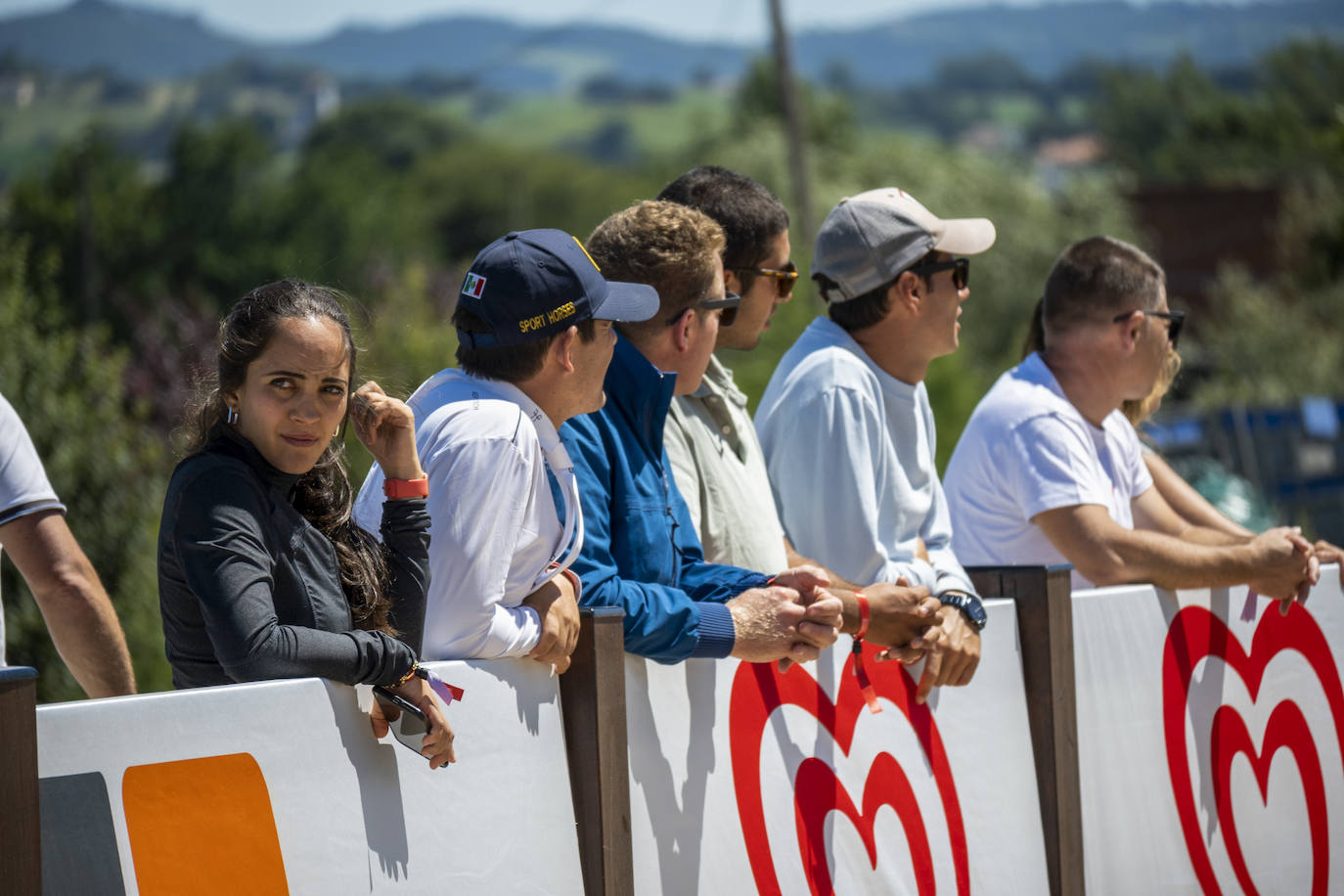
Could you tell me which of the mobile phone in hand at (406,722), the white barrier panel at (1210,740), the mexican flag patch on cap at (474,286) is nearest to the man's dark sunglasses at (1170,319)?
the white barrier panel at (1210,740)

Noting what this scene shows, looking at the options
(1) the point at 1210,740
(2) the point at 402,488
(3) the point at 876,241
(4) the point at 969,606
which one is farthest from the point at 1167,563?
(2) the point at 402,488

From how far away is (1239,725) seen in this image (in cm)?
416

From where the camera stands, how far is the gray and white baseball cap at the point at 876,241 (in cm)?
398

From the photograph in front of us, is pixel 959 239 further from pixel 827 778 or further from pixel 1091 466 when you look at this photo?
pixel 827 778

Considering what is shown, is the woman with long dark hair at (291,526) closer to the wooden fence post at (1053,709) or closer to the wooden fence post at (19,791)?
the wooden fence post at (19,791)

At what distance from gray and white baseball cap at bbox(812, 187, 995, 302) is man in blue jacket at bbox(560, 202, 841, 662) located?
66 cm

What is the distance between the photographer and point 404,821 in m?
2.47

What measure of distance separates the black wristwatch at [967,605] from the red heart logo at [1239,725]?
78 centimetres

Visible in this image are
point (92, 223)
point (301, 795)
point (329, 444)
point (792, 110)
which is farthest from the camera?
point (92, 223)

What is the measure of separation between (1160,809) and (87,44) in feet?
488

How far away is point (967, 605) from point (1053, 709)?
419 mm

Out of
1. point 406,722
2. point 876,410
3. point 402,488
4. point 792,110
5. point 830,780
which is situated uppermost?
point 792,110

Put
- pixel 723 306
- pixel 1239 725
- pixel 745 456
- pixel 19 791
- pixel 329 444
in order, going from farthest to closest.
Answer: pixel 1239 725 → pixel 745 456 → pixel 723 306 → pixel 329 444 → pixel 19 791

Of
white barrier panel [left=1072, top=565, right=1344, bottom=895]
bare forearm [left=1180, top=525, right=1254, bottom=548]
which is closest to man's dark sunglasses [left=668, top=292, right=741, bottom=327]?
white barrier panel [left=1072, top=565, right=1344, bottom=895]
